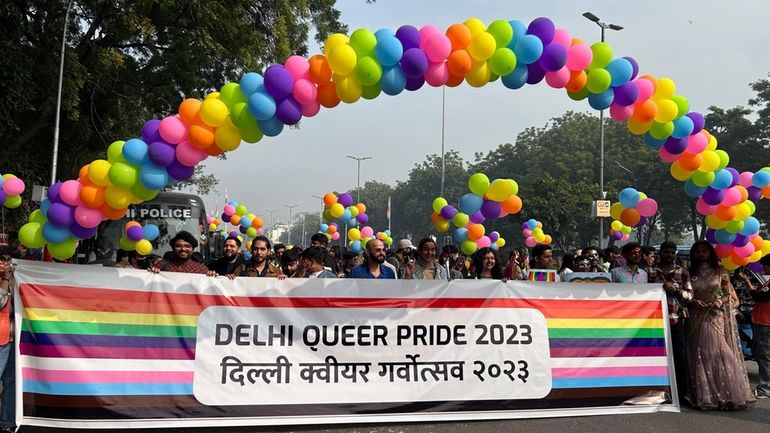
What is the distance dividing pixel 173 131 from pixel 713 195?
5.42 meters

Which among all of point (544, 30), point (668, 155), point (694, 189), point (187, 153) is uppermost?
point (544, 30)

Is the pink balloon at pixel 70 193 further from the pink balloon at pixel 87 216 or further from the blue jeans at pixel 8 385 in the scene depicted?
the blue jeans at pixel 8 385

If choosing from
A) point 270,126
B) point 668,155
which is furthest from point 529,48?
point 270,126

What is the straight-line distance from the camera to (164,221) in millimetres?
12070

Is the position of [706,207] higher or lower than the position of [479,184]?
lower

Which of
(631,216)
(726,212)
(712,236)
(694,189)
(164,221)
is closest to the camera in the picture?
(726,212)

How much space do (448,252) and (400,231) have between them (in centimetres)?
8440

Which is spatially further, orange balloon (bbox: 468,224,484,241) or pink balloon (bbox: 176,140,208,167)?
orange balloon (bbox: 468,224,484,241)

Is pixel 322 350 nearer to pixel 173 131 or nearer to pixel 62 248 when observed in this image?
pixel 173 131

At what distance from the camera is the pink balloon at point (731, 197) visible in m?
6.58

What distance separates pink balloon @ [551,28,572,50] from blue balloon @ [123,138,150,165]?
146 inches

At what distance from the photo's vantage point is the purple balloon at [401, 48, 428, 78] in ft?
17.6

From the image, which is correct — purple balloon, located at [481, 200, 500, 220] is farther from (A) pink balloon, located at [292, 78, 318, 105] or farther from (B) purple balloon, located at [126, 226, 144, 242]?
(A) pink balloon, located at [292, 78, 318, 105]

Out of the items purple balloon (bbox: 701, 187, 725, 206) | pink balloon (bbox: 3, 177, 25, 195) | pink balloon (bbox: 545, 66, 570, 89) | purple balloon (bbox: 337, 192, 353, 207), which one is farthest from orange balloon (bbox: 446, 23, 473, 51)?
purple balloon (bbox: 337, 192, 353, 207)
